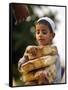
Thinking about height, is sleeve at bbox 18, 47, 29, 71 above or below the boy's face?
below

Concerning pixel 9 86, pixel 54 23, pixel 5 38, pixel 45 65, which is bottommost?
pixel 9 86

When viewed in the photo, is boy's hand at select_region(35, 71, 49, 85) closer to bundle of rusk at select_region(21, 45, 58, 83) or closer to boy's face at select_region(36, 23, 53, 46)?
bundle of rusk at select_region(21, 45, 58, 83)

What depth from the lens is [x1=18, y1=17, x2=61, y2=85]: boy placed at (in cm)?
200

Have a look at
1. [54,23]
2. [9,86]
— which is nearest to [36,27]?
[54,23]

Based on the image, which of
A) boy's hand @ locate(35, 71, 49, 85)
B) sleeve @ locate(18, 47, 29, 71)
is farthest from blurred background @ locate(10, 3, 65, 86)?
boy's hand @ locate(35, 71, 49, 85)

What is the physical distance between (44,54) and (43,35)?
158 mm

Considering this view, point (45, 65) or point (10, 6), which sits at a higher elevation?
point (10, 6)

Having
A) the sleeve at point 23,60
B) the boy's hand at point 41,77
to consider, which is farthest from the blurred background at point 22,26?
the boy's hand at point 41,77

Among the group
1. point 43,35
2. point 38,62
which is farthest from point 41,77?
point 43,35

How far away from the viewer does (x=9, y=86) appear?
1.96 m

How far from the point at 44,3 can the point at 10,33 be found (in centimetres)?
39

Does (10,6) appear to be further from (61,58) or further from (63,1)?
(61,58)

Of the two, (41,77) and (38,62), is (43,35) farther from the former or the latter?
(41,77)

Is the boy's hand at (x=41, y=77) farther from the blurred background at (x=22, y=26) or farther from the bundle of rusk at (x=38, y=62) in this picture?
the blurred background at (x=22, y=26)
